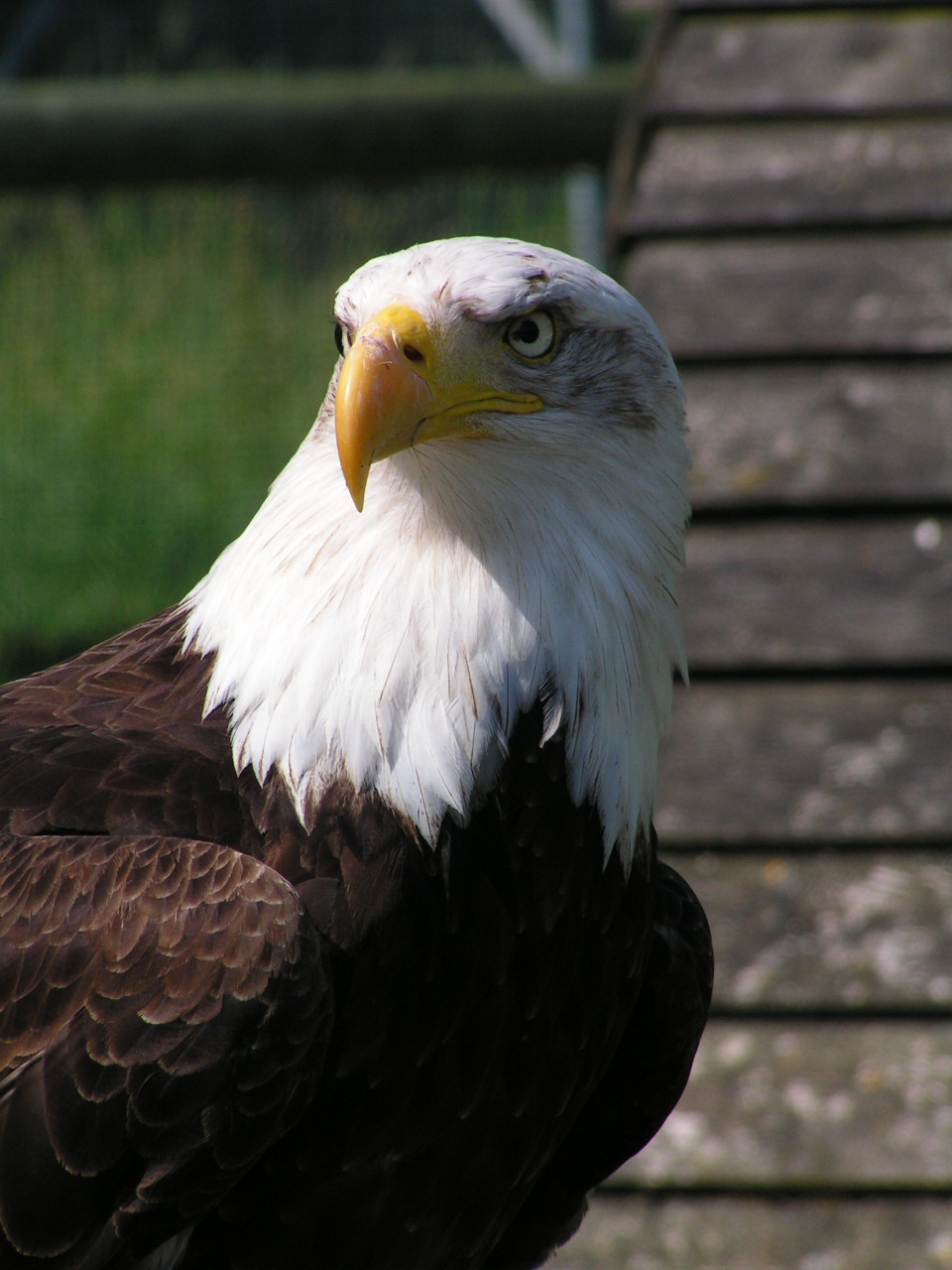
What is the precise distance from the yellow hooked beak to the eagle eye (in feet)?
0.25

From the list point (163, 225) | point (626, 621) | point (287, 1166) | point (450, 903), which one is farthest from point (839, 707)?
point (163, 225)

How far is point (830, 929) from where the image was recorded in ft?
9.53

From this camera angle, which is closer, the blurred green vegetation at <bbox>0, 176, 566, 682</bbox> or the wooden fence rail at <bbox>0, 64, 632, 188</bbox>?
the wooden fence rail at <bbox>0, 64, 632, 188</bbox>

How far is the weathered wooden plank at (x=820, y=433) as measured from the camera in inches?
128

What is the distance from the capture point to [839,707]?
308 cm

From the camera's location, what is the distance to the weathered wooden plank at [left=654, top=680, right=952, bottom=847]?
2980 millimetres

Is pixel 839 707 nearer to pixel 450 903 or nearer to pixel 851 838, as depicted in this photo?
pixel 851 838

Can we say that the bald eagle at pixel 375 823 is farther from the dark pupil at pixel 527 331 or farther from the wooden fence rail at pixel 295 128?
the wooden fence rail at pixel 295 128

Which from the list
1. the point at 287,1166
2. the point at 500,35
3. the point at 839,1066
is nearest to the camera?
the point at 287,1166

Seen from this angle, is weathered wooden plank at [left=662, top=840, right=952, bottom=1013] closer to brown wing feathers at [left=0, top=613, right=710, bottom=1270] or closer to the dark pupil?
brown wing feathers at [left=0, top=613, right=710, bottom=1270]

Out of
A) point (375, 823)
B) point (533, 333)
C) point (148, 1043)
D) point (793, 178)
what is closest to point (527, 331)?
point (533, 333)

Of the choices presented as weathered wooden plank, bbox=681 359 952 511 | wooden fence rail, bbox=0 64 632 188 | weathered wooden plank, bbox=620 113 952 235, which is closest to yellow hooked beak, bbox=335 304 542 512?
weathered wooden plank, bbox=681 359 952 511

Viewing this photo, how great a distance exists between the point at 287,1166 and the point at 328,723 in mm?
546

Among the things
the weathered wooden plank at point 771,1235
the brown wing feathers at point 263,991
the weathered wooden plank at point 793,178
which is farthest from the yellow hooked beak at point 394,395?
the weathered wooden plank at point 793,178
